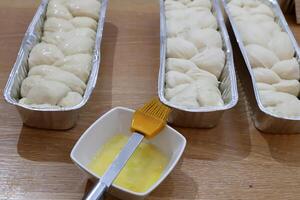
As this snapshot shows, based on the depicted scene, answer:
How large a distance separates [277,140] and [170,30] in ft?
1.20

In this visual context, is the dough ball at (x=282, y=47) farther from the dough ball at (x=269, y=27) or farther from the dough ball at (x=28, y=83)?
the dough ball at (x=28, y=83)

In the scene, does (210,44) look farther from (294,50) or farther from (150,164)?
(150,164)

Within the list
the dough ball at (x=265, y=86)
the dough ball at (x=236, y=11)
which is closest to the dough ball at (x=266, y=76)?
the dough ball at (x=265, y=86)

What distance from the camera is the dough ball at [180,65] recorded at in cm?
77

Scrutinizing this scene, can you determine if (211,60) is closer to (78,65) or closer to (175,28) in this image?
(175,28)

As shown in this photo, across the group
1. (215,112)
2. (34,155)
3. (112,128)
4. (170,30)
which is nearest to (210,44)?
(170,30)

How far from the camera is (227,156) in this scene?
697mm

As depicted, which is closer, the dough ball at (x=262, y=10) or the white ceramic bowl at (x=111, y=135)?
the white ceramic bowl at (x=111, y=135)

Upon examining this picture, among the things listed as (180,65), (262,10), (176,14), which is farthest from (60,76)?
(262,10)

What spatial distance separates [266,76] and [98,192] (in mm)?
463

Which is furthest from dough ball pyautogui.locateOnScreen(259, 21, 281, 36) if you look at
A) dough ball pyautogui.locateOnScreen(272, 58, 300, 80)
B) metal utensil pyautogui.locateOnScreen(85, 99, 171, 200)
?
metal utensil pyautogui.locateOnScreen(85, 99, 171, 200)

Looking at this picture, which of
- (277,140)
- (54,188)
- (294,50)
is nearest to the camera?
(54,188)

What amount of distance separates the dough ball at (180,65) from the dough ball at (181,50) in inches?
0.9

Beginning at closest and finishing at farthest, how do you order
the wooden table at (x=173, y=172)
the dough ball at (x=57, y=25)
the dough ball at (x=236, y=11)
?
the wooden table at (x=173, y=172), the dough ball at (x=57, y=25), the dough ball at (x=236, y=11)
